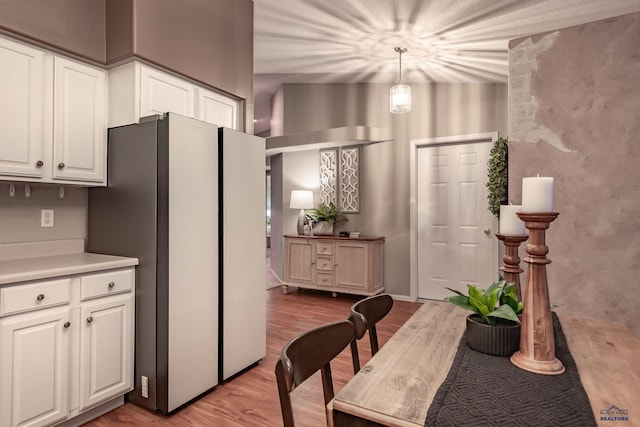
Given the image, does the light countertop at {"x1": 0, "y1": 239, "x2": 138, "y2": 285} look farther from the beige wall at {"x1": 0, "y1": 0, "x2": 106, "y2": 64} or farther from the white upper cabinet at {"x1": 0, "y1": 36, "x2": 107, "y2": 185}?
the beige wall at {"x1": 0, "y1": 0, "x2": 106, "y2": 64}

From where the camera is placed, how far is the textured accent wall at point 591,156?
2.71 meters

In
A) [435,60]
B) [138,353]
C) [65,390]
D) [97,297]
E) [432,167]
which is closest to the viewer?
[65,390]

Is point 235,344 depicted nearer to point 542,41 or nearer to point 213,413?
point 213,413

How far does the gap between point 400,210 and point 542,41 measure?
2467mm

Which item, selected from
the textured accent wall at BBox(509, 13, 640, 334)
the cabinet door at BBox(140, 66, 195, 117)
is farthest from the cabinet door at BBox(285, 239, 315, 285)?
the textured accent wall at BBox(509, 13, 640, 334)

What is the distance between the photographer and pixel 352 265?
4871 millimetres

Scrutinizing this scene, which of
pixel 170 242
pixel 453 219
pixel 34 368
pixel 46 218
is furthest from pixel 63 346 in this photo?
pixel 453 219

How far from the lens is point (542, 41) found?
2973mm

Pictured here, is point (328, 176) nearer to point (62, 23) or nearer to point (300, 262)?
point (300, 262)

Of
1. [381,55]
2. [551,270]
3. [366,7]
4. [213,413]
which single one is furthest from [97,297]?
[381,55]

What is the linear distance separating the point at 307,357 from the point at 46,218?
86.5 inches

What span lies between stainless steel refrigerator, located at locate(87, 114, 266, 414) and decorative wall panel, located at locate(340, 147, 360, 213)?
2.90m

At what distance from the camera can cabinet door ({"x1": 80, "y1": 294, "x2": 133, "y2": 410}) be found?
2.06 meters

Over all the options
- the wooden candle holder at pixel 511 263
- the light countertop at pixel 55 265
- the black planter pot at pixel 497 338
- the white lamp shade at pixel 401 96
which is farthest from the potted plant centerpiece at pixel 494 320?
the white lamp shade at pixel 401 96
